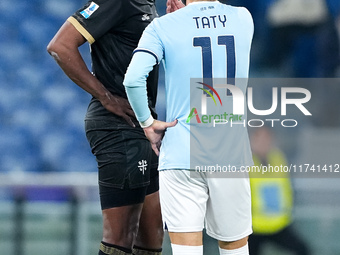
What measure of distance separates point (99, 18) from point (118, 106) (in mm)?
343

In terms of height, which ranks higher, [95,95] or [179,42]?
[179,42]

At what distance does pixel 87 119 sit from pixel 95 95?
14cm

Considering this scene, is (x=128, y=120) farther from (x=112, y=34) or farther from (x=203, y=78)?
(x=203, y=78)

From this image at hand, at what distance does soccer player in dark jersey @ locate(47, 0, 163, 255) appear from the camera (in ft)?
8.38

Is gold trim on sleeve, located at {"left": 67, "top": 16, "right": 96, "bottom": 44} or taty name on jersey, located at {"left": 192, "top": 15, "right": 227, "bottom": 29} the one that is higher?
taty name on jersey, located at {"left": 192, "top": 15, "right": 227, "bottom": 29}

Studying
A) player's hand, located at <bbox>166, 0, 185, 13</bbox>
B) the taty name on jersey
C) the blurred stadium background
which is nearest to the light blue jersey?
the taty name on jersey

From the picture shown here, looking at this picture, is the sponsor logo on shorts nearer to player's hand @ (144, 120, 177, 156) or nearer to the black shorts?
the black shorts

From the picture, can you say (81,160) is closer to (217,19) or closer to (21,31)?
(21,31)

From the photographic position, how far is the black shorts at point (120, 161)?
8.59 ft

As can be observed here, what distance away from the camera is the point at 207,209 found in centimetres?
229

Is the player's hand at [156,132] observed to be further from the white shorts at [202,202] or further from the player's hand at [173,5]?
the player's hand at [173,5]

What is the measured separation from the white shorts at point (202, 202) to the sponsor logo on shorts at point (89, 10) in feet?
2.28

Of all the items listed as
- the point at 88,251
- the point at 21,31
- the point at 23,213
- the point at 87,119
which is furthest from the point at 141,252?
the point at 21,31

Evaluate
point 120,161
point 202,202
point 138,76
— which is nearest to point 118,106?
point 120,161
